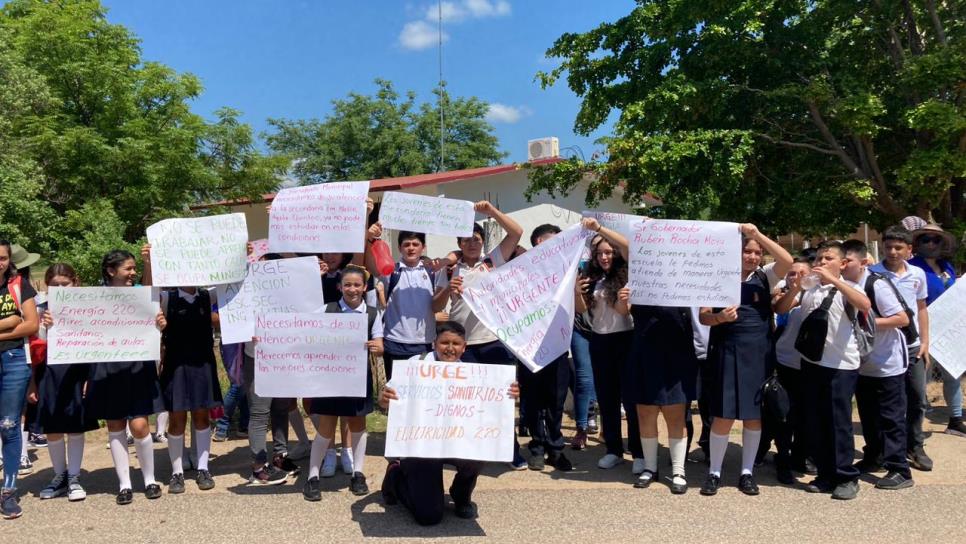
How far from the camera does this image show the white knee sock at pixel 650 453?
513 cm

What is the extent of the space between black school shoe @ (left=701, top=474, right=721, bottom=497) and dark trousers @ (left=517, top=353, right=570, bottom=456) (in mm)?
1187

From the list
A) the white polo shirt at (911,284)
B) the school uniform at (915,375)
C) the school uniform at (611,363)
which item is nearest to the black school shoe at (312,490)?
the school uniform at (611,363)

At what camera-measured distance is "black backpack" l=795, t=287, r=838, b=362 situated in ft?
15.6

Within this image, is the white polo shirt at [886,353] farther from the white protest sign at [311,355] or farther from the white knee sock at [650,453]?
the white protest sign at [311,355]

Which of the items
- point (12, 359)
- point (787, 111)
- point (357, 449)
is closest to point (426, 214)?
point (357, 449)

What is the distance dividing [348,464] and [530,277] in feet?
6.67

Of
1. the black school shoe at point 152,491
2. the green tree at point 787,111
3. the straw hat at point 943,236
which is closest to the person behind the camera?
the black school shoe at point 152,491

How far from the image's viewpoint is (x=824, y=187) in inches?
438

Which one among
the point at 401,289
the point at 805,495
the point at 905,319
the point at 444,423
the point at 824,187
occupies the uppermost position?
the point at 824,187

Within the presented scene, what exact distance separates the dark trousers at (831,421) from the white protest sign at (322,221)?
11.3 ft

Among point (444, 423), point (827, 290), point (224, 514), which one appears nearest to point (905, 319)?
point (827, 290)

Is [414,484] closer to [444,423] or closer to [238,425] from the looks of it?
[444,423]

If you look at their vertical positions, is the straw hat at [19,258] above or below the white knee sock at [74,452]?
above

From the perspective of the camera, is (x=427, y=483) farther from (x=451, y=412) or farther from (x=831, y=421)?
(x=831, y=421)
